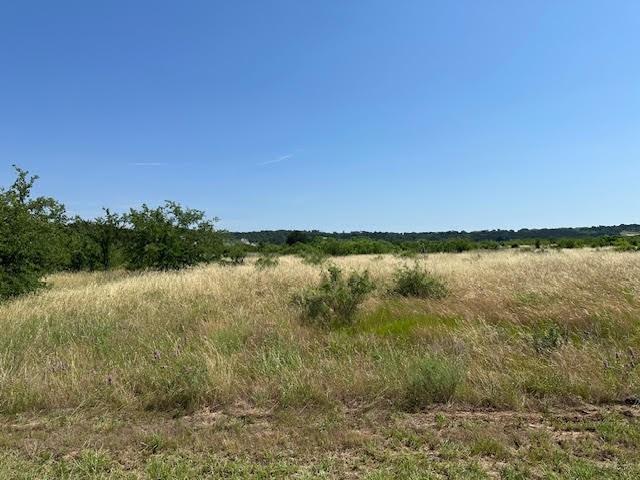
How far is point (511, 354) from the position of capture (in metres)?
5.71

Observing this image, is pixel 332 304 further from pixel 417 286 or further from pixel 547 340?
pixel 547 340

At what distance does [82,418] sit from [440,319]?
565 cm

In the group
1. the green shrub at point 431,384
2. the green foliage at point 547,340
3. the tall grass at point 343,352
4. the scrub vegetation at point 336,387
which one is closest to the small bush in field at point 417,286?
the tall grass at point 343,352

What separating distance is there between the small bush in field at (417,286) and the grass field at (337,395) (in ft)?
7.14

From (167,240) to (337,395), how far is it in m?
20.2

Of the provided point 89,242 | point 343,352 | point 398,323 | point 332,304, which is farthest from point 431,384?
point 89,242

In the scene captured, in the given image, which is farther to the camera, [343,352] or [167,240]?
[167,240]

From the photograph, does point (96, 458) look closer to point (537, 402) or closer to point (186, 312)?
point (537, 402)

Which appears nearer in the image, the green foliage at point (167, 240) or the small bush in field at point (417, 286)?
the small bush in field at point (417, 286)

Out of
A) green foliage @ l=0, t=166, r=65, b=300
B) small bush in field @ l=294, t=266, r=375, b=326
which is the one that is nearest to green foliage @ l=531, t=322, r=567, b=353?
small bush in field @ l=294, t=266, r=375, b=326

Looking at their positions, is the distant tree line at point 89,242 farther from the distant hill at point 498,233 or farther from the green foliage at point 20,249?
the distant hill at point 498,233

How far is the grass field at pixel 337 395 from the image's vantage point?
11.7 ft

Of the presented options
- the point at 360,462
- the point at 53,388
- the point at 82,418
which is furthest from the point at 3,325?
the point at 360,462

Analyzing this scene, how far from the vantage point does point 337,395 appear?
192 inches
